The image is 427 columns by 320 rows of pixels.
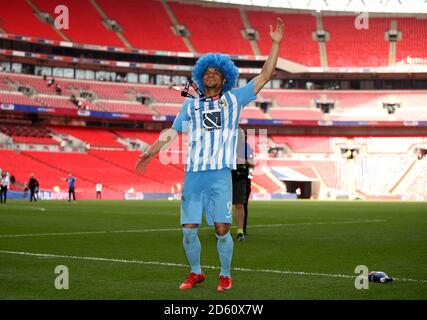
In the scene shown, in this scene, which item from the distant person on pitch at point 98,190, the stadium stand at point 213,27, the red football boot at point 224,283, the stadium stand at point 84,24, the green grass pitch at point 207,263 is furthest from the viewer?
the stadium stand at point 213,27

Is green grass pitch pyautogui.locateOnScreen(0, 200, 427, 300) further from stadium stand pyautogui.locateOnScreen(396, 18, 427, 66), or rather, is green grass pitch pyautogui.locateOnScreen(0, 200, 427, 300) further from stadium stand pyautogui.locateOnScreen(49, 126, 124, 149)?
stadium stand pyautogui.locateOnScreen(396, 18, 427, 66)

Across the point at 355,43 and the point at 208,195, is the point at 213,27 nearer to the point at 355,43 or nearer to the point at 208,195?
the point at 355,43

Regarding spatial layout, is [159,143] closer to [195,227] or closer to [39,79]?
[195,227]

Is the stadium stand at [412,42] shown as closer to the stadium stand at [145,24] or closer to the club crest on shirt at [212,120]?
the stadium stand at [145,24]

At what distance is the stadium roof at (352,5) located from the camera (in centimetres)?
7925

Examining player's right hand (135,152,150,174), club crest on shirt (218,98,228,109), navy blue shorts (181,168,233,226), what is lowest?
navy blue shorts (181,168,233,226)

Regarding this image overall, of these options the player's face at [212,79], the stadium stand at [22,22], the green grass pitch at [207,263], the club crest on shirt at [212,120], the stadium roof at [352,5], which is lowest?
the green grass pitch at [207,263]

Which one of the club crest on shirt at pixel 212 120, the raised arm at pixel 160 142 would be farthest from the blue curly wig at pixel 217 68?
the raised arm at pixel 160 142

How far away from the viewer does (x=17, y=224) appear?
59.1 ft

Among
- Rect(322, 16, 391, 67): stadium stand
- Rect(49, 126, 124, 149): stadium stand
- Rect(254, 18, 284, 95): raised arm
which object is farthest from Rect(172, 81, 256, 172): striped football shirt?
Rect(322, 16, 391, 67): stadium stand

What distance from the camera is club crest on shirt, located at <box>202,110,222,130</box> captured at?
7.30 metres

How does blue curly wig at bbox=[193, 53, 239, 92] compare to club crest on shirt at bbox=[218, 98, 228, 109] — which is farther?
blue curly wig at bbox=[193, 53, 239, 92]

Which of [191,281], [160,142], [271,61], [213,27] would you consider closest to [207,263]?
[191,281]

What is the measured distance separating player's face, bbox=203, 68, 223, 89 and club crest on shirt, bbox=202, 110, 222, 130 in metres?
0.31
